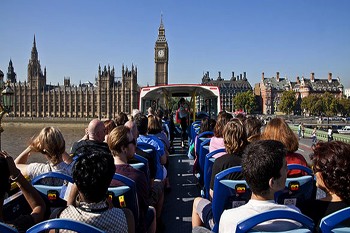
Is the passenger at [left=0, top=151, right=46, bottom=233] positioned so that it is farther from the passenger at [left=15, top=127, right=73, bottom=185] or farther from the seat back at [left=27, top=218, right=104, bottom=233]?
the passenger at [left=15, top=127, right=73, bottom=185]

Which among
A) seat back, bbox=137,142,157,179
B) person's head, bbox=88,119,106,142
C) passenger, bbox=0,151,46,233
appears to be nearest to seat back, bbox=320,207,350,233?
passenger, bbox=0,151,46,233

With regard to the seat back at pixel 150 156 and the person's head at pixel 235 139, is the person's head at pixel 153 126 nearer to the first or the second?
the seat back at pixel 150 156

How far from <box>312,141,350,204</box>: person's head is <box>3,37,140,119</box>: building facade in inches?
3689

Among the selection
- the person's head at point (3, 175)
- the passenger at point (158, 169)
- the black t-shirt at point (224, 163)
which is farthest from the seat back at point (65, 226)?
Result: the passenger at point (158, 169)

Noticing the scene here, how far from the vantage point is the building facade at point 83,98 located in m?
96.2

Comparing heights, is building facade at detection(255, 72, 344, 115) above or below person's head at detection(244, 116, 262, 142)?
above

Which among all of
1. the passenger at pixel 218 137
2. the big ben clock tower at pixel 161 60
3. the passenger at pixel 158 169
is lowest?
the passenger at pixel 158 169

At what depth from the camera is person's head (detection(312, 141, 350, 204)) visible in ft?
7.05

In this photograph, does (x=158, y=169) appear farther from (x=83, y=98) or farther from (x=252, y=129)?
(x=83, y=98)

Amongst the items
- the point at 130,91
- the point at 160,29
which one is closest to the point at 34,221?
the point at 130,91

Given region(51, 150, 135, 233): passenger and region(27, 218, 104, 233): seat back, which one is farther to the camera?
region(51, 150, 135, 233): passenger

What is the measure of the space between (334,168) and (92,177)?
1.42 metres

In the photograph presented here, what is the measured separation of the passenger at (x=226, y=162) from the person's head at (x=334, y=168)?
743 mm

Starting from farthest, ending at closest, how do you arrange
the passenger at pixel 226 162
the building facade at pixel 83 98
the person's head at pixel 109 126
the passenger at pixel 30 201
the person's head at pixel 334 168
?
the building facade at pixel 83 98, the person's head at pixel 109 126, the passenger at pixel 226 162, the passenger at pixel 30 201, the person's head at pixel 334 168
